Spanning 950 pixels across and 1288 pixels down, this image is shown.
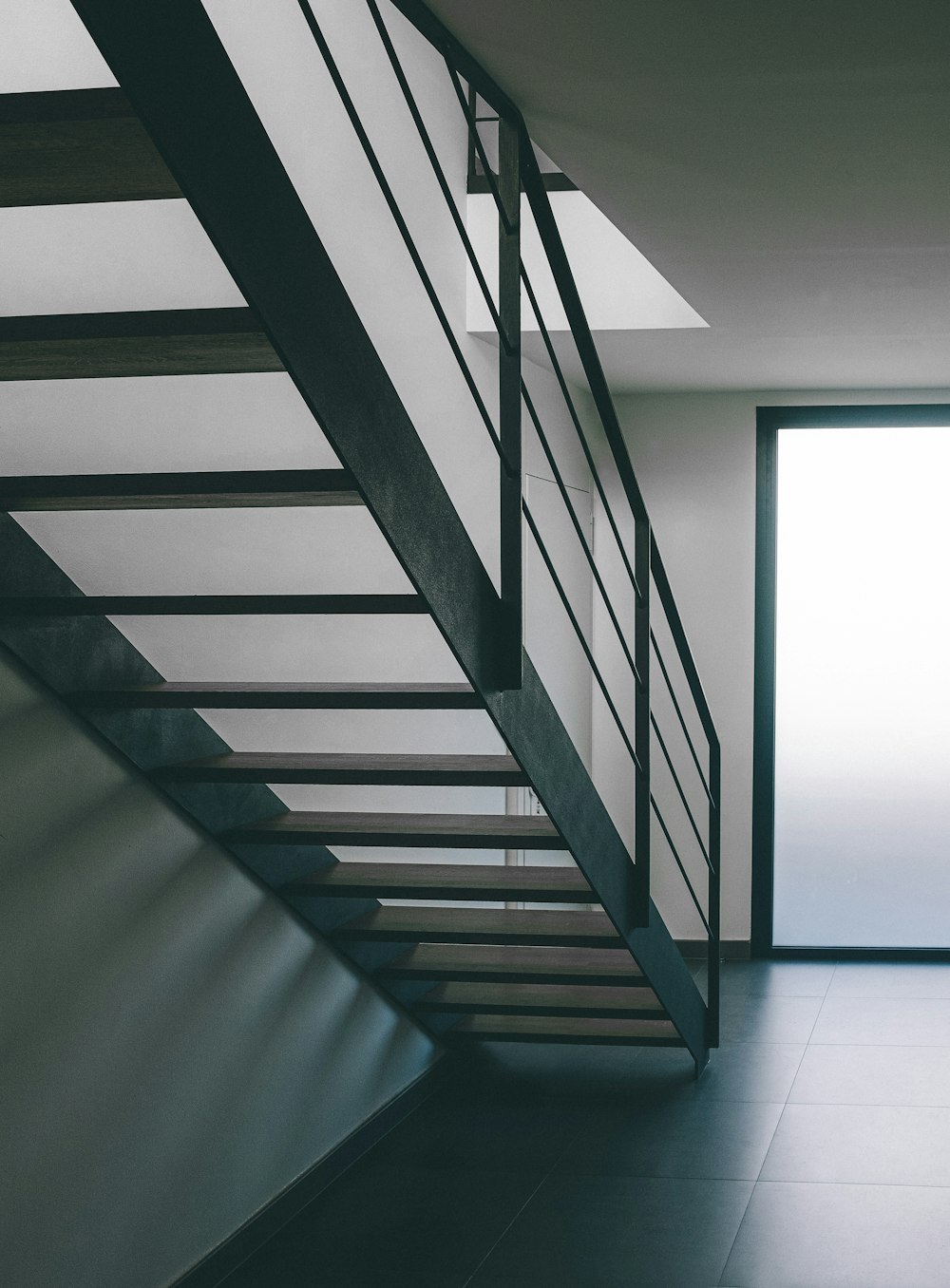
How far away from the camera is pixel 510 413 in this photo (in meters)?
2.86

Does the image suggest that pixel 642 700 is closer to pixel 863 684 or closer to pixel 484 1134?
pixel 484 1134

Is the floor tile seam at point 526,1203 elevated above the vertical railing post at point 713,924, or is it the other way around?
the vertical railing post at point 713,924

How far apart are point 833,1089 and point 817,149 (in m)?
3.22

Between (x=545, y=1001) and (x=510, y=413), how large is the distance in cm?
242

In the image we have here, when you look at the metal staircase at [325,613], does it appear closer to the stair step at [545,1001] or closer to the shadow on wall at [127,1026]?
the stair step at [545,1001]

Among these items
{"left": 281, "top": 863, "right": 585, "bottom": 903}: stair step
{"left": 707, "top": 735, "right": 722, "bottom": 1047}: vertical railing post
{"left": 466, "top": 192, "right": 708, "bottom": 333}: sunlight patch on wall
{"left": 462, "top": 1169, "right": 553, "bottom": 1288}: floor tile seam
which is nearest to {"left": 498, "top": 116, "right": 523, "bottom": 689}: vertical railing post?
{"left": 281, "top": 863, "right": 585, "bottom": 903}: stair step

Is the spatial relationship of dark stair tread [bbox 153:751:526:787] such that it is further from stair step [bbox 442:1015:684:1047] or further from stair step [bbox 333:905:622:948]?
stair step [bbox 442:1015:684:1047]

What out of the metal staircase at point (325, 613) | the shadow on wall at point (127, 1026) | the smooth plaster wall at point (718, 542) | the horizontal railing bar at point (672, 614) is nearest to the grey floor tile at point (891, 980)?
the smooth plaster wall at point (718, 542)

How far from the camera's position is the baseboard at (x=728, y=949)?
7.06 meters

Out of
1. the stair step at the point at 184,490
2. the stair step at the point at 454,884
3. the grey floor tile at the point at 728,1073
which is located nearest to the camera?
the stair step at the point at 184,490

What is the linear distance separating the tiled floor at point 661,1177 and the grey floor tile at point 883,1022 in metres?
0.02

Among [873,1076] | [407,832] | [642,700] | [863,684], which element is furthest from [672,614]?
[863,684]

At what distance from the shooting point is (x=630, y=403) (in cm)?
709

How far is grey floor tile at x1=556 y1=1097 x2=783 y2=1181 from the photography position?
13.8 feet
